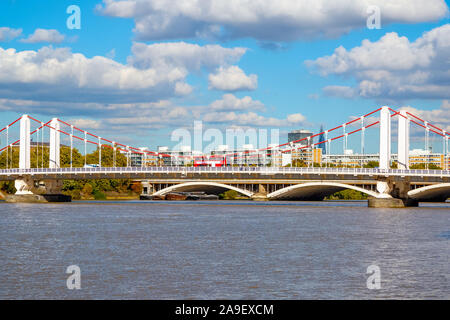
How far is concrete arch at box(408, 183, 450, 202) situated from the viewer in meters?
76.8

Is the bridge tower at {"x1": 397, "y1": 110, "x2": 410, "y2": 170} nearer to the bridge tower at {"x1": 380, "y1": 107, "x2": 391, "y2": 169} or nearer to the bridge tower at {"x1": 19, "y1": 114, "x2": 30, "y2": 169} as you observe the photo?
the bridge tower at {"x1": 380, "y1": 107, "x2": 391, "y2": 169}

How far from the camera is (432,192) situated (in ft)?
277

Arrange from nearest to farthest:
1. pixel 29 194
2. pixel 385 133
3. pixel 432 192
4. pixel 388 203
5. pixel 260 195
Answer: pixel 388 203
pixel 385 133
pixel 29 194
pixel 432 192
pixel 260 195

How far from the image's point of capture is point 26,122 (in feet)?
273

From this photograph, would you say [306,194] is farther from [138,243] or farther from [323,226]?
[138,243]

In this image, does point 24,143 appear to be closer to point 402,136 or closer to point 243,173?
point 243,173

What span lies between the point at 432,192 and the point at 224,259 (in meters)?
61.7

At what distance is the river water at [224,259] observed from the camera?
66.6 ft

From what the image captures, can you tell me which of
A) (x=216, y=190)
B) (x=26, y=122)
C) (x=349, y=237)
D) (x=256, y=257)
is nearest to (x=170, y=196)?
(x=216, y=190)

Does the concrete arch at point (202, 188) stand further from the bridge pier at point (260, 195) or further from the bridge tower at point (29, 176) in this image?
the bridge tower at point (29, 176)

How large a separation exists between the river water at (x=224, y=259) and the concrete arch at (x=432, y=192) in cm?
3326

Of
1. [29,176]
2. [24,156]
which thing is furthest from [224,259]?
[24,156]

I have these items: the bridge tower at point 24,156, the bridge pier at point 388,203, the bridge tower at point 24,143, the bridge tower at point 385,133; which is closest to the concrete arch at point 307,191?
the bridge pier at point 388,203
